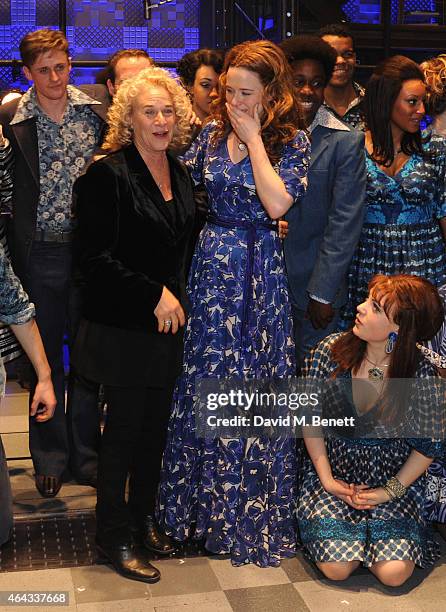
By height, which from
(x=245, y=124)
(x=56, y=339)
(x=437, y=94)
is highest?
(x=437, y=94)

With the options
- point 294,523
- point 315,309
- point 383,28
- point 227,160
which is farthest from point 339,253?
point 383,28

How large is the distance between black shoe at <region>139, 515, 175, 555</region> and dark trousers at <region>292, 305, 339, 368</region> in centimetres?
73

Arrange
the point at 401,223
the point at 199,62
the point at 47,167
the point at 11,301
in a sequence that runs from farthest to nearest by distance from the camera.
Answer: the point at 199,62
the point at 47,167
the point at 401,223
the point at 11,301

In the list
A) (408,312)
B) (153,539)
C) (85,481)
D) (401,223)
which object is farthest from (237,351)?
(85,481)

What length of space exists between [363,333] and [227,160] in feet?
2.22

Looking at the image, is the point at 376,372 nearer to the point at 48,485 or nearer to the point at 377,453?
the point at 377,453

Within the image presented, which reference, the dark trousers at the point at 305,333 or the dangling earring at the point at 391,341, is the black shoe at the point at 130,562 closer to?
the dark trousers at the point at 305,333

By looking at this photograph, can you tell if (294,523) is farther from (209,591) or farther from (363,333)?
(363,333)

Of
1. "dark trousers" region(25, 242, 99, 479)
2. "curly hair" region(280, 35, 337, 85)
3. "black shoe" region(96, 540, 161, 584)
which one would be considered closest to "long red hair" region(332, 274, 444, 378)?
"curly hair" region(280, 35, 337, 85)

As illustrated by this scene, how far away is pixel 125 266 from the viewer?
286 cm

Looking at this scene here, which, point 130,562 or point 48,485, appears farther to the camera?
point 48,485

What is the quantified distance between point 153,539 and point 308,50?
5.48ft

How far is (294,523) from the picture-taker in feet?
10.4

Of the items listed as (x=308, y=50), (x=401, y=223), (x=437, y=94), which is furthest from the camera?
(x=437, y=94)
